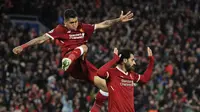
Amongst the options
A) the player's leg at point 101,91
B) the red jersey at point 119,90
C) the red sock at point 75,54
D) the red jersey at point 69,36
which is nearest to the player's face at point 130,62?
the red jersey at point 119,90

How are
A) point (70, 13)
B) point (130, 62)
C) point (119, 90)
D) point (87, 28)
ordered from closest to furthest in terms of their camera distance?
1. point (130, 62)
2. point (119, 90)
3. point (70, 13)
4. point (87, 28)

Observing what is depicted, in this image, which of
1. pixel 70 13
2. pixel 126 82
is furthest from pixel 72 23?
pixel 126 82

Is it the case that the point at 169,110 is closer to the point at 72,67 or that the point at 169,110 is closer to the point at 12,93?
the point at 12,93

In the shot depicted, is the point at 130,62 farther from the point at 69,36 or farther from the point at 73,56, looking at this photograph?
the point at 69,36

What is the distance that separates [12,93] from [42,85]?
5.00 ft

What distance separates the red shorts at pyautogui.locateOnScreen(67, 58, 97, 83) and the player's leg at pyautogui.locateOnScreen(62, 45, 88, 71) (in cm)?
27

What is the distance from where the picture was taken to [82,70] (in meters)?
13.9

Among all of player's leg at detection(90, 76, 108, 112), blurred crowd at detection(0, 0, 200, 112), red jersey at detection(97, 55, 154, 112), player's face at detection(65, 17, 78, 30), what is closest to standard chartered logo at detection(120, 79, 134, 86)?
red jersey at detection(97, 55, 154, 112)

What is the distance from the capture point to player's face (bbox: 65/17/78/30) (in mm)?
13391

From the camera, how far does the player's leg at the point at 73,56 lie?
13148 millimetres

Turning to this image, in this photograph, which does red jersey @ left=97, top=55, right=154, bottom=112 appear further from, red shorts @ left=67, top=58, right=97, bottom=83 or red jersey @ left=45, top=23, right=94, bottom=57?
red jersey @ left=45, top=23, right=94, bottom=57

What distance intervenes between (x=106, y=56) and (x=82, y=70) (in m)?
11.5

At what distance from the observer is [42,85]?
74.8 feet

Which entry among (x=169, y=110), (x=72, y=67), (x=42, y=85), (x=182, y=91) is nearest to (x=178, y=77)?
(x=182, y=91)
